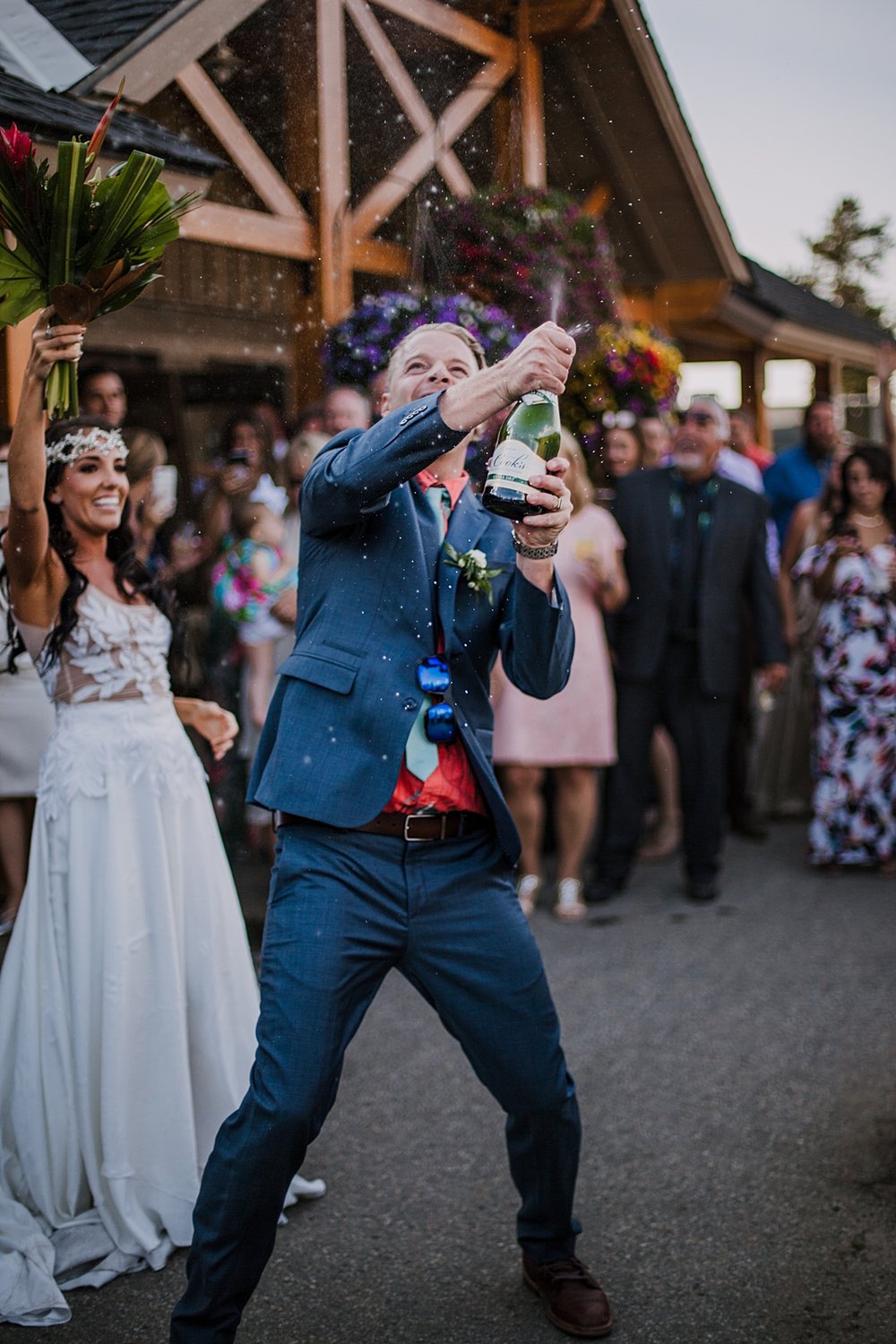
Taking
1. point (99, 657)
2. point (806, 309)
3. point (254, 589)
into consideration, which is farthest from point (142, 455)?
point (806, 309)

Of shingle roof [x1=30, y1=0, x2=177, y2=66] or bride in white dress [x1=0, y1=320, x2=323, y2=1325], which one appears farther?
shingle roof [x1=30, y1=0, x2=177, y2=66]

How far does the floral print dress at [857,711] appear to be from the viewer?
283 inches

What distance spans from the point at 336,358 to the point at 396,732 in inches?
140

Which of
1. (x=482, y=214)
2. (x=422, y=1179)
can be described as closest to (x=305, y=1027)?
(x=422, y=1179)

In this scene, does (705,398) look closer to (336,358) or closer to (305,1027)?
(336,358)

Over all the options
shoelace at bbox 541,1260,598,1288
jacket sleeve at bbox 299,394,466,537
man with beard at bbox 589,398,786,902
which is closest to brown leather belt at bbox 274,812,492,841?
jacket sleeve at bbox 299,394,466,537

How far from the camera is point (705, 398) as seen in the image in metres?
6.43

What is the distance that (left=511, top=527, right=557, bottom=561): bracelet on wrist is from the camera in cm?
259

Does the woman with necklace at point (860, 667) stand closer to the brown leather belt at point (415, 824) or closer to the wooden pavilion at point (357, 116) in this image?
the wooden pavilion at point (357, 116)

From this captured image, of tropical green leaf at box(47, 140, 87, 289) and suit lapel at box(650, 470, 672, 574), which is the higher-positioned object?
tropical green leaf at box(47, 140, 87, 289)

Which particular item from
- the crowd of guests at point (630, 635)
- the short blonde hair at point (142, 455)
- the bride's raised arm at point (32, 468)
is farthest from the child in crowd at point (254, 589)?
the bride's raised arm at point (32, 468)

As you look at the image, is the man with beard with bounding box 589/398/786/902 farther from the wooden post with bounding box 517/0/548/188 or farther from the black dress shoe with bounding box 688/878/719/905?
the wooden post with bounding box 517/0/548/188

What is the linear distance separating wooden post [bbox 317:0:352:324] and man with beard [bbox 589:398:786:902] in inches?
77.3

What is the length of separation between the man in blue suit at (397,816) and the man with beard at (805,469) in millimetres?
6945
